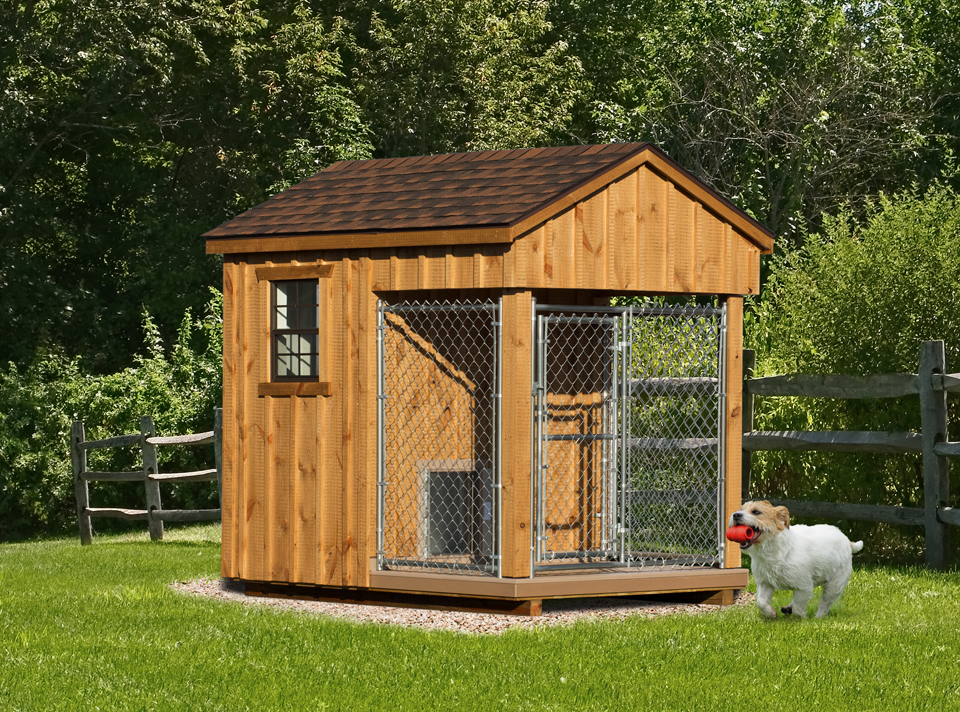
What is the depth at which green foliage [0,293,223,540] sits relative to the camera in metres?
21.9

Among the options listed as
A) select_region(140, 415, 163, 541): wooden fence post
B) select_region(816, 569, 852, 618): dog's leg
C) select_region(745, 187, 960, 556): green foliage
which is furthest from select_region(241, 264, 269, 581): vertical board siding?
select_region(140, 415, 163, 541): wooden fence post

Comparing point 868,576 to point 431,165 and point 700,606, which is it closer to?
point 700,606

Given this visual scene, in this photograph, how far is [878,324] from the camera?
14.2m

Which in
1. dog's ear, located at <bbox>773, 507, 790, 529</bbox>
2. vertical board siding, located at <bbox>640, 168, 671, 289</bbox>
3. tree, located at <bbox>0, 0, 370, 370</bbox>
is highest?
tree, located at <bbox>0, 0, 370, 370</bbox>

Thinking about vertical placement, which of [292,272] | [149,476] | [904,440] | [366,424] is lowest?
[149,476]

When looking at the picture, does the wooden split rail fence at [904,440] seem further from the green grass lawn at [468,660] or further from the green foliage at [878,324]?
the green grass lawn at [468,660]

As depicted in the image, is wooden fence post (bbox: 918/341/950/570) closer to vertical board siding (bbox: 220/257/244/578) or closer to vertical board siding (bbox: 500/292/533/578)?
vertical board siding (bbox: 500/292/533/578)

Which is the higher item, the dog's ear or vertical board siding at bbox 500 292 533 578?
vertical board siding at bbox 500 292 533 578

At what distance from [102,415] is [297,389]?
1203 centimetres

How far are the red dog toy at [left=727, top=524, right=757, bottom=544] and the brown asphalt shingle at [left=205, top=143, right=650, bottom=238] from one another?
2.56m

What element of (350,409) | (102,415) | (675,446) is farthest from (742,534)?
(102,415)

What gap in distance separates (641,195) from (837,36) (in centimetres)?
1444

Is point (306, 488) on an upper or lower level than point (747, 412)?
lower

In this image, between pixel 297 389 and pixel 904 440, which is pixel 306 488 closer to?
pixel 297 389
